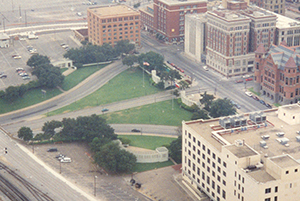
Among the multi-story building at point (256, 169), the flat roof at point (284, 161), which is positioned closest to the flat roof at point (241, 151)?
the multi-story building at point (256, 169)

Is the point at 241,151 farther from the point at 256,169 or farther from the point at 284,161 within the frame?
the point at 284,161

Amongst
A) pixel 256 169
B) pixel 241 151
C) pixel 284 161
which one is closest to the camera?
pixel 284 161

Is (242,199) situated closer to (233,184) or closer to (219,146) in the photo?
(233,184)

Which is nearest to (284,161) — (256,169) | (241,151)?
(256,169)

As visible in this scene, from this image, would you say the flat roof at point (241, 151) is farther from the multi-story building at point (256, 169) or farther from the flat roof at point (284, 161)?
the flat roof at point (284, 161)

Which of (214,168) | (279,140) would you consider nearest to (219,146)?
(214,168)

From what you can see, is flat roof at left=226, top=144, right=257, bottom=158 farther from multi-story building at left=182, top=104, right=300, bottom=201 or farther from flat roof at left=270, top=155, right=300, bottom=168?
flat roof at left=270, top=155, right=300, bottom=168

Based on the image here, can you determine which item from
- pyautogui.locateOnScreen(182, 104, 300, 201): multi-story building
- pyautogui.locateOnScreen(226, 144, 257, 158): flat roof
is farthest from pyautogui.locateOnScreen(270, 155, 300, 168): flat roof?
pyautogui.locateOnScreen(226, 144, 257, 158): flat roof
